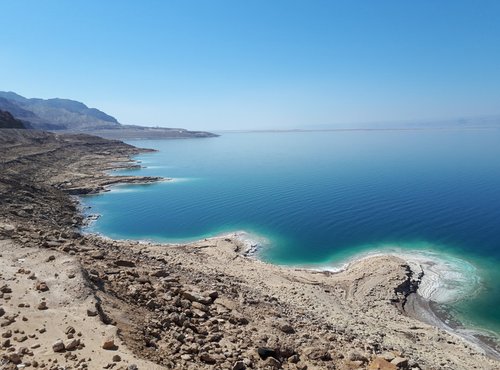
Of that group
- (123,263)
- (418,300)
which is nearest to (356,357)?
(123,263)

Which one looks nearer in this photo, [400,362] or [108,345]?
[108,345]

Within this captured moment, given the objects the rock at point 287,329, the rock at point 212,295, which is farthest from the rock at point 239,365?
the rock at point 212,295

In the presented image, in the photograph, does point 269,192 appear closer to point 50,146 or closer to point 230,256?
point 230,256

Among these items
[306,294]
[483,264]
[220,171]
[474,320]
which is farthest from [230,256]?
[220,171]

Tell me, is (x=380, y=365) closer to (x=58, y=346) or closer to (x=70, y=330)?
(x=70, y=330)

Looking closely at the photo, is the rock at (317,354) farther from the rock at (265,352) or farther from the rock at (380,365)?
the rock at (265,352)

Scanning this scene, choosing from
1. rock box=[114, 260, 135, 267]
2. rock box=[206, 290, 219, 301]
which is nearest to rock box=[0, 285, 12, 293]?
rock box=[114, 260, 135, 267]
